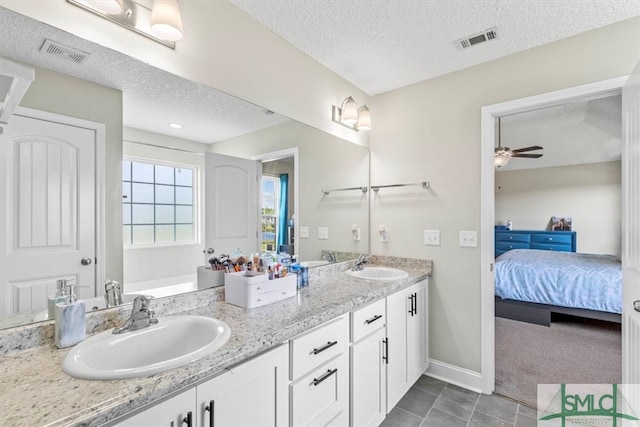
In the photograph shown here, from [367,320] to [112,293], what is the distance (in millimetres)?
1231

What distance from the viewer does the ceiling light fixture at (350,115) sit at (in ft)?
7.98

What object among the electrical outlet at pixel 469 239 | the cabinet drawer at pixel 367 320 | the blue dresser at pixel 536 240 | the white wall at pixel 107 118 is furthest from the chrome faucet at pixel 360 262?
the blue dresser at pixel 536 240

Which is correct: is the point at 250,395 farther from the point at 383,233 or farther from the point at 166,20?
the point at 383,233

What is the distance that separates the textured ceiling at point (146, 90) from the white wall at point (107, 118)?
4 centimetres

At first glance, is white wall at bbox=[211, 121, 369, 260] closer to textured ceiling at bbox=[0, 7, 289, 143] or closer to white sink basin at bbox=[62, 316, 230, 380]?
textured ceiling at bbox=[0, 7, 289, 143]

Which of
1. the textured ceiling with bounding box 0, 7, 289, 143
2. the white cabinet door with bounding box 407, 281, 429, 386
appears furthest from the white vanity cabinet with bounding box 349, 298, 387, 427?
the textured ceiling with bounding box 0, 7, 289, 143

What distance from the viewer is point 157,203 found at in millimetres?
1422

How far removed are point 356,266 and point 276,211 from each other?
88 centimetres

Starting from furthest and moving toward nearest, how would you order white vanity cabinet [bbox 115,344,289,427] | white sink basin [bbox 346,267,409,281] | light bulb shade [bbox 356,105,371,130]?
light bulb shade [bbox 356,105,371,130] < white sink basin [bbox 346,267,409,281] < white vanity cabinet [bbox 115,344,289,427]

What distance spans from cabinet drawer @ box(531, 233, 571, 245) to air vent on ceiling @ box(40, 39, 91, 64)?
24.8 ft

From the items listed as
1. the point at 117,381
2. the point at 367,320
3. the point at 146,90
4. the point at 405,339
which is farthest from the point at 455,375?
the point at 146,90

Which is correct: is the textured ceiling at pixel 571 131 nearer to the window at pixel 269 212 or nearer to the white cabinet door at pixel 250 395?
the window at pixel 269 212

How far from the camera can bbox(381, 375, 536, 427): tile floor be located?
188cm

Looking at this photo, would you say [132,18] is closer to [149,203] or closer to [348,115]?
[149,203]
